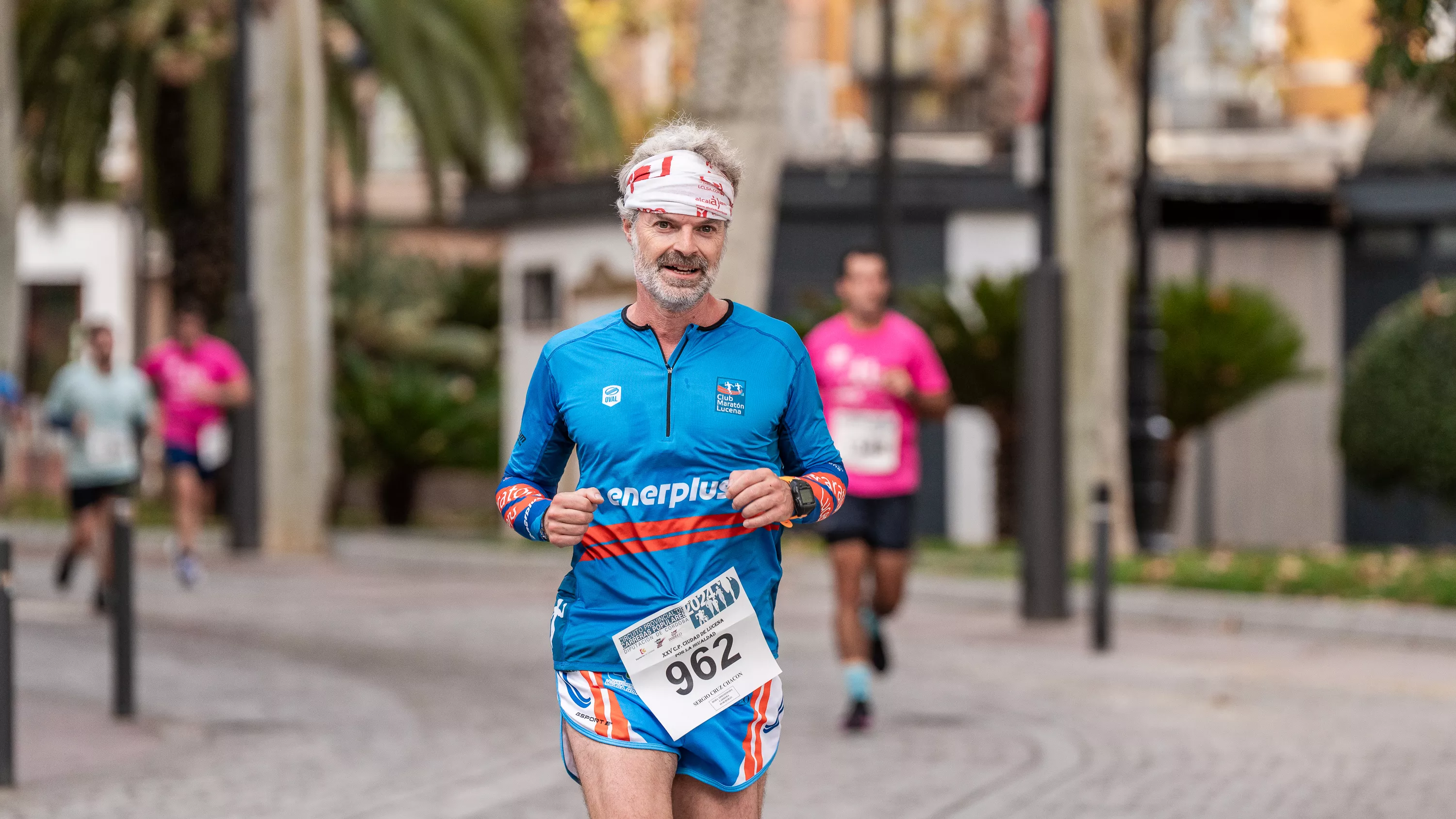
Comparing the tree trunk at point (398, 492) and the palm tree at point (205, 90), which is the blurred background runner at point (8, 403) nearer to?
the palm tree at point (205, 90)

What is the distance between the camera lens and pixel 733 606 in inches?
175

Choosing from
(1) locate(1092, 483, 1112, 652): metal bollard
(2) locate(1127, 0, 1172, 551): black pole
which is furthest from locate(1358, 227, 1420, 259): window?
(1) locate(1092, 483, 1112, 652): metal bollard

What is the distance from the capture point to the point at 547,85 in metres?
26.1

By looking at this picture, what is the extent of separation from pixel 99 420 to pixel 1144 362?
28.2 ft

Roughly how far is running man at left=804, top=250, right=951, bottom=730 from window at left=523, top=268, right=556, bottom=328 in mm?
11968

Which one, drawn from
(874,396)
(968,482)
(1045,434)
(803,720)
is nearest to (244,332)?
(968,482)

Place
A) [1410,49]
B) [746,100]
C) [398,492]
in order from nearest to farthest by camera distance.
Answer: [1410,49], [746,100], [398,492]

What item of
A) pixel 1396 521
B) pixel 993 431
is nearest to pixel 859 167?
pixel 993 431

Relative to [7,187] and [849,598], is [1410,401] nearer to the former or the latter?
[849,598]

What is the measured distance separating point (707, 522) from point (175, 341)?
13474 millimetres

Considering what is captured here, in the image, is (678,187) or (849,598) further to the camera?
(849,598)

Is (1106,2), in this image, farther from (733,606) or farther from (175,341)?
(733,606)

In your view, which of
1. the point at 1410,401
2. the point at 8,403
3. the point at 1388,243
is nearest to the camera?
the point at 8,403

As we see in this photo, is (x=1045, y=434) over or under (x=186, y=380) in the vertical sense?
under
